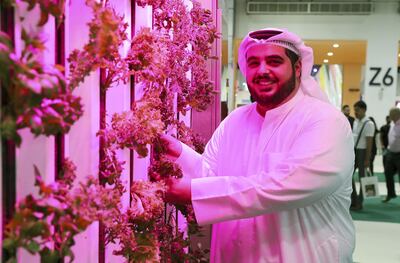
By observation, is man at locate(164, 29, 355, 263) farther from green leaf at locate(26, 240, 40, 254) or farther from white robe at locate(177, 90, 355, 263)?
green leaf at locate(26, 240, 40, 254)

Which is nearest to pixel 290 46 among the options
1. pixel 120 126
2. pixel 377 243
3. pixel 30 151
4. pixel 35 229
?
pixel 120 126

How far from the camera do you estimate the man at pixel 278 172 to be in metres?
1.68

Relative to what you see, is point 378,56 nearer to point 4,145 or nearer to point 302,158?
point 302,158

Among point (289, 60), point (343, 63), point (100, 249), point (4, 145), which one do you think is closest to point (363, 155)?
point (289, 60)

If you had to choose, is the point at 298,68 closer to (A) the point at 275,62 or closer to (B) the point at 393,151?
(A) the point at 275,62

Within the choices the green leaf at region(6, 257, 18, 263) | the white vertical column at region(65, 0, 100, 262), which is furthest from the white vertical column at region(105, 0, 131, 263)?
the green leaf at region(6, 257, 18, 263)

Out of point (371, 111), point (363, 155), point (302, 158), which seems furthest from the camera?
point (371, 111)

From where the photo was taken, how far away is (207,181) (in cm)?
172

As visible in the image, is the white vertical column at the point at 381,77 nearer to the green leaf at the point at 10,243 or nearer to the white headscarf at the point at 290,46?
the white headscarf at the point at 290,46

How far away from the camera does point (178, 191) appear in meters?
1.71

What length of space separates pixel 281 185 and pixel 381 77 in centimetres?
1165

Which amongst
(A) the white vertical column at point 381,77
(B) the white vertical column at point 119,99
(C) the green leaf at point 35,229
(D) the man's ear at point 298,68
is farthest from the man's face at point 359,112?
(C) the green leaf at point 35,229

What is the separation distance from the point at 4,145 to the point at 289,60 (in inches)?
53.0

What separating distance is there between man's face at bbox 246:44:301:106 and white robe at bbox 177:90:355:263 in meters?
0.11
